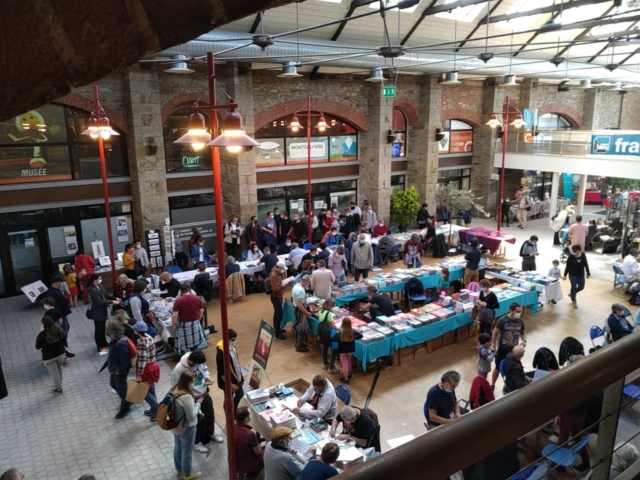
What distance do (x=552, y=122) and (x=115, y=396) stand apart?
2486 cm

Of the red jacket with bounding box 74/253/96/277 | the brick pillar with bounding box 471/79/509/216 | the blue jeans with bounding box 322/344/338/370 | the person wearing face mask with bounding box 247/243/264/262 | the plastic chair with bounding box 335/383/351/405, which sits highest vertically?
the brick pillar with bounding box 471/79/509/216

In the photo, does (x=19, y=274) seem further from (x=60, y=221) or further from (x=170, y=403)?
(x=170, y=403)

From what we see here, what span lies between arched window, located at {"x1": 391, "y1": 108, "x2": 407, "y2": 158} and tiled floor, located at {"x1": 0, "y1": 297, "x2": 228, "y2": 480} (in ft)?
46.5

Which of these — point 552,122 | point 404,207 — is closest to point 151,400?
point 404,207

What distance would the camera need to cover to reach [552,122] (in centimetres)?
2616

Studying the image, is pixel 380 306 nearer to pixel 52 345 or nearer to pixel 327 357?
pixel 327 357

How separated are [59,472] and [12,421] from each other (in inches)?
67.3

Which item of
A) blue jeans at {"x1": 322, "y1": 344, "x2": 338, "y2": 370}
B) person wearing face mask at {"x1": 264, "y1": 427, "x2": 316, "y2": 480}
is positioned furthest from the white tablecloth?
person wearing face mask at {"x1": 264, "y1": 427, "x2": 316, "y2": 480}

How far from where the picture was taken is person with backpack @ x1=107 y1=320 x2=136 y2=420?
7193 millimetres

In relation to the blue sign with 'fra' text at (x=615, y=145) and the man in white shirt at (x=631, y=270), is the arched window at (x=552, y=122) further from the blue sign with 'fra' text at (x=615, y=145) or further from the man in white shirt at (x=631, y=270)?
the man in white shirt at (x=631, y=270)

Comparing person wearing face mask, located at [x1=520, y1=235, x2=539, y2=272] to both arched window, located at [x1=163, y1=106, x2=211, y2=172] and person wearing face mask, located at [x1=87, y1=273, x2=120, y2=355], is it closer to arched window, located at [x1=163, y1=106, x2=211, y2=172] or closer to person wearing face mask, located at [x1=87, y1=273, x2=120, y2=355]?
arched window, located at [x1=163, y1=106, x2=211, y2=172]

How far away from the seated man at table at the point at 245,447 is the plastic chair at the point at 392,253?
33.3 feet

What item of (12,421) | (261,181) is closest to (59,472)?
(12,421)

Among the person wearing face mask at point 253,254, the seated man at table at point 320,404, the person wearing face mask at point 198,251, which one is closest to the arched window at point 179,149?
the person wearing face mask at point 198,251
